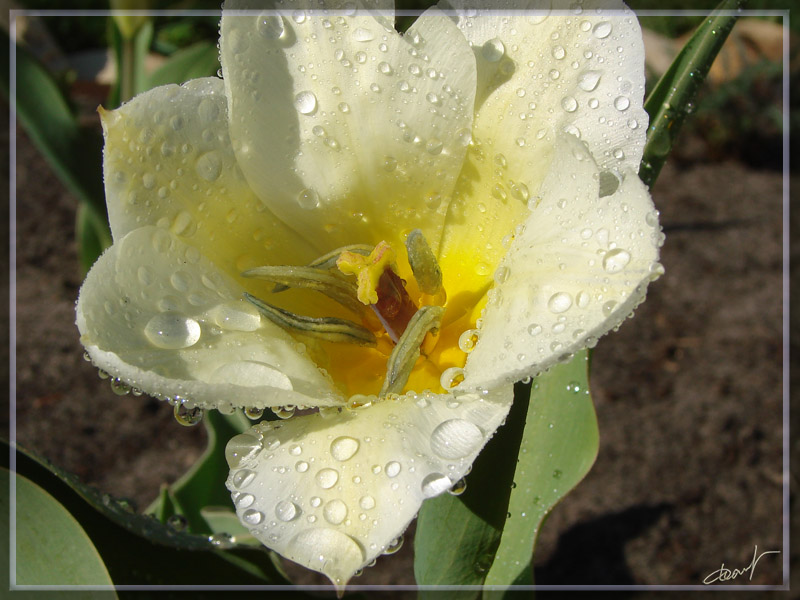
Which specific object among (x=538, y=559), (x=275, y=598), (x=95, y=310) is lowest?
(x=538, y=559)

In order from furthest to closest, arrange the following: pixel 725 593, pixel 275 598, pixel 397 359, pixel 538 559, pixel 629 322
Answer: pixel 629 322
pixel 538 559
pixel 725 593
pixel 275 598
pixel 397 359

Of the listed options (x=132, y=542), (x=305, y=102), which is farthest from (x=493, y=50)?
(x=132, y=542)

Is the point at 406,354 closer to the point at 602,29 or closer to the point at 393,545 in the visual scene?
the point at 393,545

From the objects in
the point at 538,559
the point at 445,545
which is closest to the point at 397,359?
the point at 445,545

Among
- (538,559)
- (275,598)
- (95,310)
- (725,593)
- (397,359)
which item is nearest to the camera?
(95,310)

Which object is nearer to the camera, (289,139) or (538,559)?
(289,139)

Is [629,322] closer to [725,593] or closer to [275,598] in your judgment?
[725,593]

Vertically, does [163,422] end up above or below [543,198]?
below
